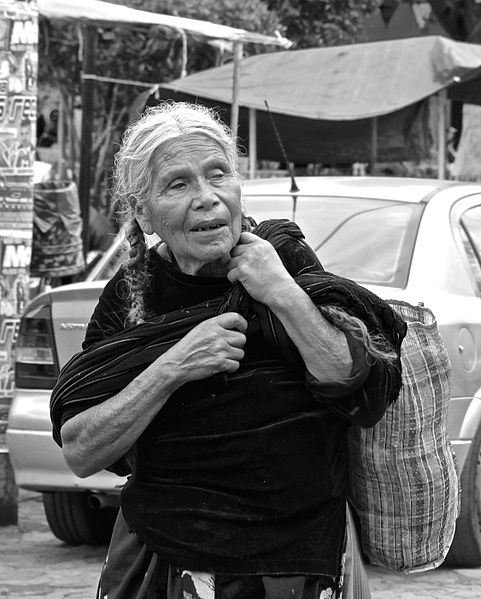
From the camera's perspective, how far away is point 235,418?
2.29 metres

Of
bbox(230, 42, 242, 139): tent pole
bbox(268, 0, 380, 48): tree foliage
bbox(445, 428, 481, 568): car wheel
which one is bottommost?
bbox(445, 428, 481, 568): car wheel

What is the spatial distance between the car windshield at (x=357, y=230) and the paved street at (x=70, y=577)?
1.28 m

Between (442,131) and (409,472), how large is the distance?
877 centimetres

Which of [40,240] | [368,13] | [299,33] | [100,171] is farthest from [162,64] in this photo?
[40,240]

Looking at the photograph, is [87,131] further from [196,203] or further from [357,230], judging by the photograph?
[196,203]

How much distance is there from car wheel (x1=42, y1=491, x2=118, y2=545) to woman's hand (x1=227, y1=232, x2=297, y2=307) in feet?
12.7

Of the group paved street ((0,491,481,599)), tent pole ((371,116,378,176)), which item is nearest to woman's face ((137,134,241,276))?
paved street ((0,491,481,599))

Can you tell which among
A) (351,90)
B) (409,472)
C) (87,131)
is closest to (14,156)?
(87,131)

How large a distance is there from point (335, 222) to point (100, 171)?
8568mm

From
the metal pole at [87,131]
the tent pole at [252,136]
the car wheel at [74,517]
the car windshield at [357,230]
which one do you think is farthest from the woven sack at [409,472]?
the tent pole at [252,136]

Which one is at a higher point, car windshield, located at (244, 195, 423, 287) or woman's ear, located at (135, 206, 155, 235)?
woman's ear, located at (135, 206, 155, 235)

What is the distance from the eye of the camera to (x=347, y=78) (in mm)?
10969

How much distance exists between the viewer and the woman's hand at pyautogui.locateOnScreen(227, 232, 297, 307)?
2.24 m

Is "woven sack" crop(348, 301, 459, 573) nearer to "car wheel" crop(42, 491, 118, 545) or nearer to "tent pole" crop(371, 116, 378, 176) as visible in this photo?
"car wheel" crop(42, 491, 118, 545)
